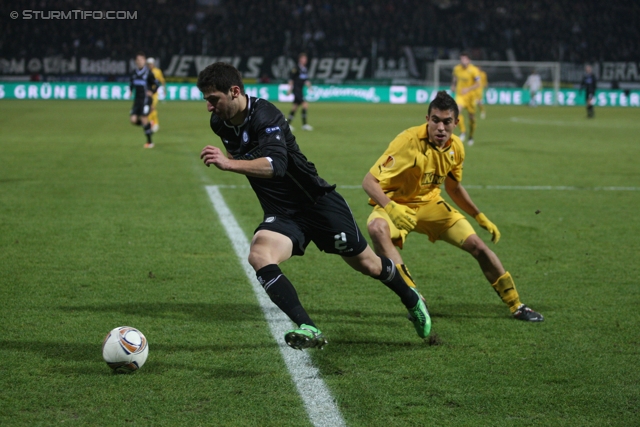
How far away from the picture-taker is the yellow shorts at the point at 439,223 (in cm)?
577

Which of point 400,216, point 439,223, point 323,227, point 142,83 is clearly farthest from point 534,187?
point 142,83

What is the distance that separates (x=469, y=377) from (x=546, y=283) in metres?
2.58

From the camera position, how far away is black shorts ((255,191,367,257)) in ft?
15.4

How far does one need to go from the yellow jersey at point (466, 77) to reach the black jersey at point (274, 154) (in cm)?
1701

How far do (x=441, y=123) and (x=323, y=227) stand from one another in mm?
1445

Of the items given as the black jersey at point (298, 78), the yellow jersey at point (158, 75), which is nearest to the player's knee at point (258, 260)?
the yellow jersey at point (158, 75)

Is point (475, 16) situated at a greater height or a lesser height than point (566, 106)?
greater

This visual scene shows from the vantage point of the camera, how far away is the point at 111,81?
40031 millimetres

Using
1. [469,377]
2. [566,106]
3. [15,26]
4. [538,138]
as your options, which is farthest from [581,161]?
[15,26]

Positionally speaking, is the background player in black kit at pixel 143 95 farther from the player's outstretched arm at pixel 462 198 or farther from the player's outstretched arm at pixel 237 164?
the player's outstretched arm at pixel 237 164

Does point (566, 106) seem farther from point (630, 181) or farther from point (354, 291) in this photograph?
point (354, 291)

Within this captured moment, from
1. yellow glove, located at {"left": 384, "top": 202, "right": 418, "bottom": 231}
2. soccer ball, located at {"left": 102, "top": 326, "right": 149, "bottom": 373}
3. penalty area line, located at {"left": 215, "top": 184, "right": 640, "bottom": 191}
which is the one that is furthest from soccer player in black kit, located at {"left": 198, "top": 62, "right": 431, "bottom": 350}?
penalty area line, located at {"left": 215, "top": 184, "right": 640, "bottom": 191}

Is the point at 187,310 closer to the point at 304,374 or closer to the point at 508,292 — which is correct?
the point at 304,374

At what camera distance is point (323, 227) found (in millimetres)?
4727
